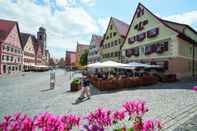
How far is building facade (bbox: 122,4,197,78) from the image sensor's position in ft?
72.9

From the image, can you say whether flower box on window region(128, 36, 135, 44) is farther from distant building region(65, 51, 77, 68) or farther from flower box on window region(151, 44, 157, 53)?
distant building region(65, 51, 77, 68)

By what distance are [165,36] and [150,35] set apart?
10.5 ft

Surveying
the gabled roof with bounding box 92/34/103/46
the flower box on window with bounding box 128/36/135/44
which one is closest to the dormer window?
the flower box on window with bounding box 128/36/135/44

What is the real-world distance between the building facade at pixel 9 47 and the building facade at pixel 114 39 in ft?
90.1

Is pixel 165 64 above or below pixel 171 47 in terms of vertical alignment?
below

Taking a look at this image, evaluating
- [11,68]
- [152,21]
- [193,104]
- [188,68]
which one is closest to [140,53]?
[152,21]

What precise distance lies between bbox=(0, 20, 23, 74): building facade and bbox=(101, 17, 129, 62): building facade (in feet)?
90.1

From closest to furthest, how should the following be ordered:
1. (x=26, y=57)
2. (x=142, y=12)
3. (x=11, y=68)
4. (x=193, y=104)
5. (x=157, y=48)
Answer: (x=193, y=104) → (x=157, y=48) → (x=142, y=12) → (x=11, y=68) → (x=26, y=57)

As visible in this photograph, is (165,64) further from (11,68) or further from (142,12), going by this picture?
(11,68)

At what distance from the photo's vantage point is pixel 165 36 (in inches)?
910

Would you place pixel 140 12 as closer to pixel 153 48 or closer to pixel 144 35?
pixel 144 35

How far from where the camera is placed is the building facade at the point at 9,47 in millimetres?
44531

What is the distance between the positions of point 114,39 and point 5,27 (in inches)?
1299

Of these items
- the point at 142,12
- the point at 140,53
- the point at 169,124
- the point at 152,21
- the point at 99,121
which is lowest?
the point at 169,124
